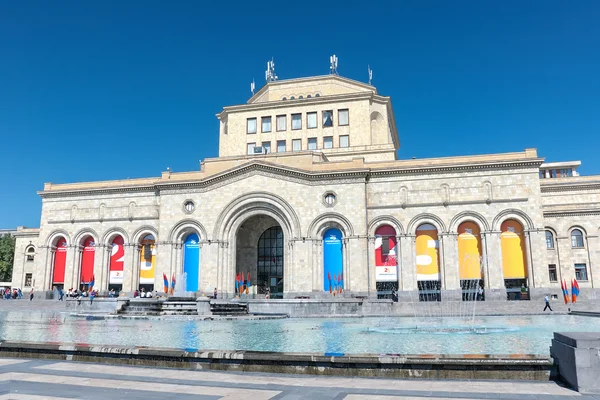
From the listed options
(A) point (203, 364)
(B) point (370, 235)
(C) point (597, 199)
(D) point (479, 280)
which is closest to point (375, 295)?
(B) point (370, 235)

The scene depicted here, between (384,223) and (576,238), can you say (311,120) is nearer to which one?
(384,223)

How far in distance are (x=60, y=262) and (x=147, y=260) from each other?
878cm

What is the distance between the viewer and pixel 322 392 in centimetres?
677

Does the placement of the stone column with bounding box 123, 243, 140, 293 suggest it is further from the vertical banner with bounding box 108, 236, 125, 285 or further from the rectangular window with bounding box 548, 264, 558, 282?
the rectangular window with bounding box 548, 264, 558, 282

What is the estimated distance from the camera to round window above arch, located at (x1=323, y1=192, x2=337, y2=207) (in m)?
37.5

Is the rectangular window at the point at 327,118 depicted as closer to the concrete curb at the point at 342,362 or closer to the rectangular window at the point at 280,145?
the rectangular window at the point at 280,145

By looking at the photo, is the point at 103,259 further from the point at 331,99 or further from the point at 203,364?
the point at 203,364

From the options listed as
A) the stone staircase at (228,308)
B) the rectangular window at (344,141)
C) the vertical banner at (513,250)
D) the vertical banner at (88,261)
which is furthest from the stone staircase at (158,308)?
the rectangular window at (344,141)

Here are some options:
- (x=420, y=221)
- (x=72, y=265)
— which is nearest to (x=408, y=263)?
(x=420, y=221)

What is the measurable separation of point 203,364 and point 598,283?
127ft

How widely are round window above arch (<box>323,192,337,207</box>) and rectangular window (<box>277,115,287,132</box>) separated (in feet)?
35.5

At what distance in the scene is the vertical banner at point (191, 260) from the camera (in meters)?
39.2

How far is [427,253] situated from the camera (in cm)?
3647

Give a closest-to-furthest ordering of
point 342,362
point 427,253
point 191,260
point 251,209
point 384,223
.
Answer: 1. point 342,362
2. point 427,253
3. point 384,223
4. point 251,209
5. point 191,260
